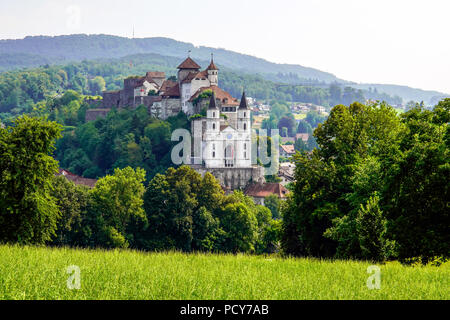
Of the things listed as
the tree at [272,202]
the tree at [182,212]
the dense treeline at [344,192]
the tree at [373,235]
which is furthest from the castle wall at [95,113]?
the tree at [373,235]

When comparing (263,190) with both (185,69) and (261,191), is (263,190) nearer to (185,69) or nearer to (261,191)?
(261,191)

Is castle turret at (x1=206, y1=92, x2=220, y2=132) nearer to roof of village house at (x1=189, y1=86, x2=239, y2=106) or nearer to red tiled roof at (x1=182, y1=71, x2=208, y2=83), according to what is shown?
roof of village house at (x1=189, y1=86, x2=239, y2=106)

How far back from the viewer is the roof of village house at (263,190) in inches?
4560

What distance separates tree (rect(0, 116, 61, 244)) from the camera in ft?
116

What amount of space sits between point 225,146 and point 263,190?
9391 mm

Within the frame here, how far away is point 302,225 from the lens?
40.2 m

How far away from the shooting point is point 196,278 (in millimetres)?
20156

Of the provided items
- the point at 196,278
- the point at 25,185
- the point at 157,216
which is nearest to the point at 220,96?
the point at 157,216

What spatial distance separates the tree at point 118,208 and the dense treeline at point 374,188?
24394 mm

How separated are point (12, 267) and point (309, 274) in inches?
338

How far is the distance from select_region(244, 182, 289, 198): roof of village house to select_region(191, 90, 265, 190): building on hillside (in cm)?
94

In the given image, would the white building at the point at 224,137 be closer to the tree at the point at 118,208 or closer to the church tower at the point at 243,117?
the church tower at the point at 243,117
